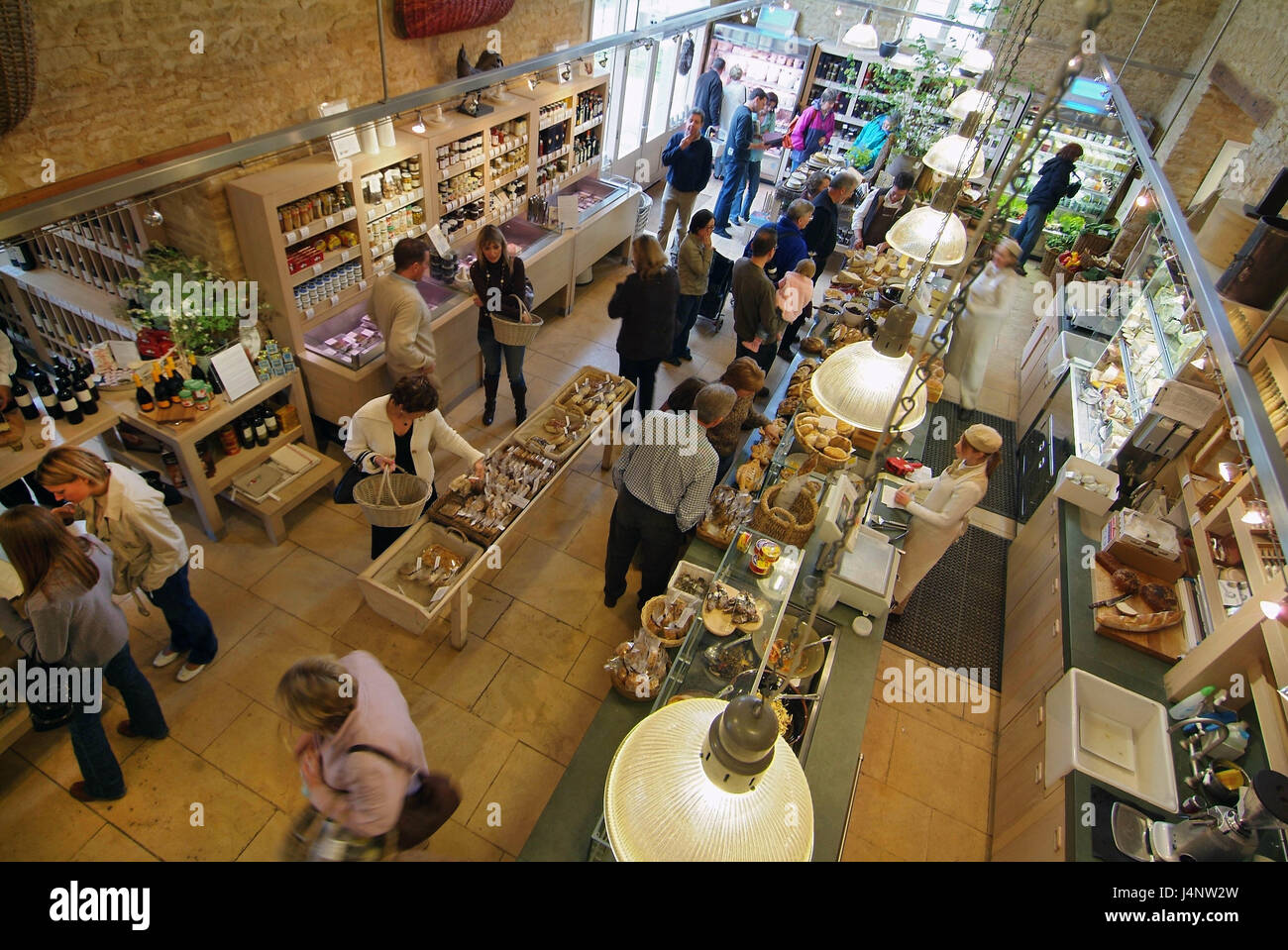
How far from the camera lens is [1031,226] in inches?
410

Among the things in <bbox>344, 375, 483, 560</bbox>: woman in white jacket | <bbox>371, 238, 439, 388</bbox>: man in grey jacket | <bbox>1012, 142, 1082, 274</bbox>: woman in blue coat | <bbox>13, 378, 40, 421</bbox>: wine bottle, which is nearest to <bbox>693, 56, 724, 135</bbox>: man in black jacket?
<bbox>1012, 142, 1082, 274</bbox>: woman in blue coat

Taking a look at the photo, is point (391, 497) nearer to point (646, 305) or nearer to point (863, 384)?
point (646, 305)

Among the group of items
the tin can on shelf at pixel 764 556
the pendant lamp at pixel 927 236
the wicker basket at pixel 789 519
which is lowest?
the tin can on shelf at pixel 764 556

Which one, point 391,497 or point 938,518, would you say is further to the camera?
point 938,518

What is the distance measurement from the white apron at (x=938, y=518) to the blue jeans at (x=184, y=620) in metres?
4.30

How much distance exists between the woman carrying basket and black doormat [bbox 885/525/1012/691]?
3.75m

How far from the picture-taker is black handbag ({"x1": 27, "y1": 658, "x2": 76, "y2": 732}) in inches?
122

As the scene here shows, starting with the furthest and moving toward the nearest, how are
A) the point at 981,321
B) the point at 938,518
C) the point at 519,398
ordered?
the point at 981,321 < the point at 519,398 < the point at 938,518

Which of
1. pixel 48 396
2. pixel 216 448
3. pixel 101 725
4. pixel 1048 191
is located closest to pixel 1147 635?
pixel 101 725

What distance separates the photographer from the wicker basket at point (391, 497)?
400 centimetres

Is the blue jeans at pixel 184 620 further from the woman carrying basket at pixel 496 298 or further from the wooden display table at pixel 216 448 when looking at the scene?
the woman carrying basket at pixel 496 298

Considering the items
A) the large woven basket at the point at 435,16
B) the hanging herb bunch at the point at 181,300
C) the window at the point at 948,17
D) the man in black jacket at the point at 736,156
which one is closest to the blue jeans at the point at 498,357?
the hanging herb bunch at the point at 181,300

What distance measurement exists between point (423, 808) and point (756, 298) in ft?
16.6
